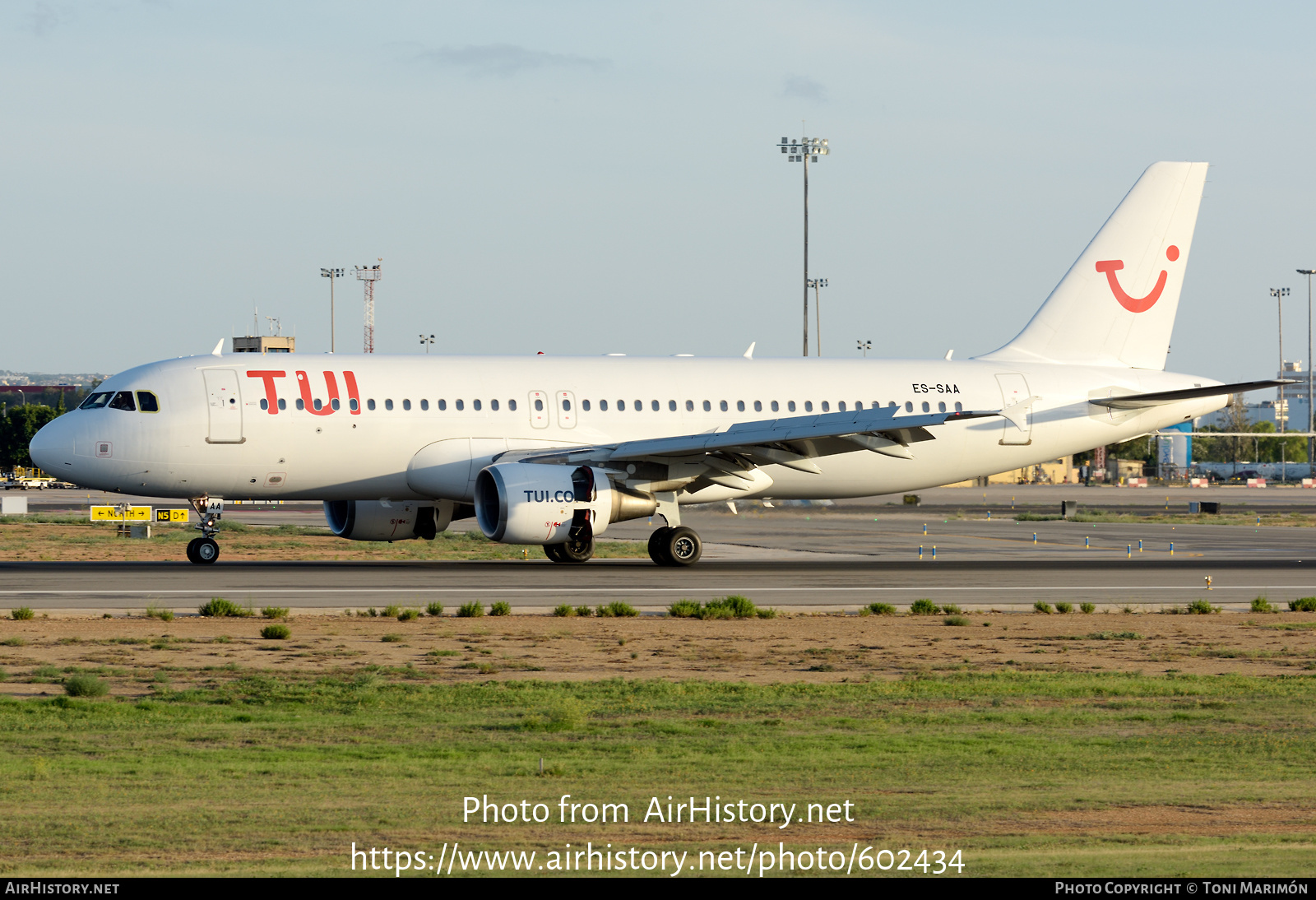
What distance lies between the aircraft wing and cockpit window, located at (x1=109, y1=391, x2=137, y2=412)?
336 inches

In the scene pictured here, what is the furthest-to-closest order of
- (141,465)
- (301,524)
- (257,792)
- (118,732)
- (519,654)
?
(301,524) → (141,465) → (519,654) → (118,732) → (257,792)

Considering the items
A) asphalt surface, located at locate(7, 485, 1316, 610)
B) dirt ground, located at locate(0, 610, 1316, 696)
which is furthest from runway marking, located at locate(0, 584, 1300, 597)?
dirt ground, located at locate(0, 610, 1316, 696)

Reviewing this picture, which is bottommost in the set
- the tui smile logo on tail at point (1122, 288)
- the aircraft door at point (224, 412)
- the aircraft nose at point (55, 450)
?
the aircraft nose at point (55, 450)

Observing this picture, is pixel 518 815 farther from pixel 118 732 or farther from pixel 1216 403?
pixel 1216 403

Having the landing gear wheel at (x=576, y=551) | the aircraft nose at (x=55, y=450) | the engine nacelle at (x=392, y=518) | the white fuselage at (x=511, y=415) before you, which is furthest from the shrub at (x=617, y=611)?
the aircraft nose at (x=55, y=450)

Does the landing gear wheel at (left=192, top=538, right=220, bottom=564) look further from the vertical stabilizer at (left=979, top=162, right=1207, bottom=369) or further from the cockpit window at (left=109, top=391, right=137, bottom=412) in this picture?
the vertical stabilizer at (left=979, top=162, right=1207, bottom=369)

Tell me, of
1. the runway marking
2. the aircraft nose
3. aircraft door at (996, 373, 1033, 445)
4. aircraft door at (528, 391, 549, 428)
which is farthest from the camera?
aircraft door at (996, 373, 1033, 445)

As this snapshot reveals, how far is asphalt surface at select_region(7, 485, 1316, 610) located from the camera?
2755 centimetres

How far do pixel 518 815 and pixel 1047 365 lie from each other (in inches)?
1270

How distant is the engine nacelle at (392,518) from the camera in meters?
35.3

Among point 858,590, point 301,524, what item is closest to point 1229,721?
point 858,590

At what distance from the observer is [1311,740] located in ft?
46.2

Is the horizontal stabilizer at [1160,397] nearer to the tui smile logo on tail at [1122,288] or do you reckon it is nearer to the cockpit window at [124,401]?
the tui smile logo on tail at [1122,288]

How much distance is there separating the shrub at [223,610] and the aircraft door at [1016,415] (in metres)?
21.8
